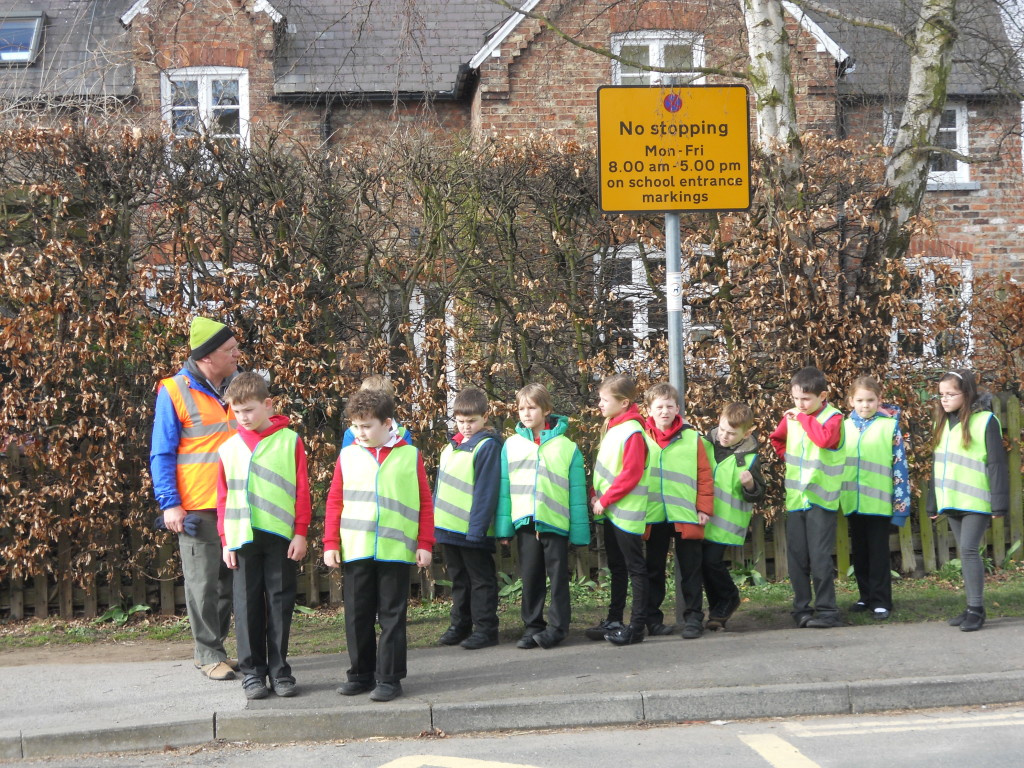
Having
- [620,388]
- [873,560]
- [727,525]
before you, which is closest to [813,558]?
[873,560]

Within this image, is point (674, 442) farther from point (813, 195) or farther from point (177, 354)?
point (177, 354)

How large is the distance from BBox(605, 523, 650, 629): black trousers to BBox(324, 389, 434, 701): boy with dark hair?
141 centimetres

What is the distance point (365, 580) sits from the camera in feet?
19.9

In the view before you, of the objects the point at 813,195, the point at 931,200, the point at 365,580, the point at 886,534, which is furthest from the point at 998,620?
the point at 931,200

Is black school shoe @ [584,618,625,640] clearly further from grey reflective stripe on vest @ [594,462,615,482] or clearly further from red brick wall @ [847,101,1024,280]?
red brick wall @ [847,101,1024,280]

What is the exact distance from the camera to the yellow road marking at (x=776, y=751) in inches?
197

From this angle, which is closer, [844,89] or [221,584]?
[221,584]

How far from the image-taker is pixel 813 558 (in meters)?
7.42

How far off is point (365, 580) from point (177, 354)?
9.09 ft

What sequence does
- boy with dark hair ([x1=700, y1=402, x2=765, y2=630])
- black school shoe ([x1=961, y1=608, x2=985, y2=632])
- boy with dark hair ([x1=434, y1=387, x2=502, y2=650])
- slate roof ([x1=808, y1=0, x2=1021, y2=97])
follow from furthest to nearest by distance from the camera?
slate roof ([x1=808, y1=0, x2=1021, y2=97]) → boy with dark hair ([x1=700, y1=402, x2=765, y2=630]) → black school shoe ([x1=961, y1=608, x2=985, y2=632]) → boy with dark hair ([x1=434, y1=387, x2=502, y2=650])

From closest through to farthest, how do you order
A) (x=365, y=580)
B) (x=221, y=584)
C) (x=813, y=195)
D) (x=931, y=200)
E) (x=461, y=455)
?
(x=365, y=580), (x=221, y=584), (x=461, y=455), (x=813, y=195), (x=931, y=200)

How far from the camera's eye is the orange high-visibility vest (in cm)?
639

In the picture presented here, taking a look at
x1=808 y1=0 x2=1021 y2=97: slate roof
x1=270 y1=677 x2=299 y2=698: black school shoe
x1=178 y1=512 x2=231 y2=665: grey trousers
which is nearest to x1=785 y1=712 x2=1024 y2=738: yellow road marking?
x1=270 y1=677 x2=299 y2=698: black school shoe

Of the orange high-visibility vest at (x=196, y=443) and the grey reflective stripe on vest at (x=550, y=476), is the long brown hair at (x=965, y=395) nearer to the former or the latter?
the grey reflective stripe on vest at (x=550, y=476)
